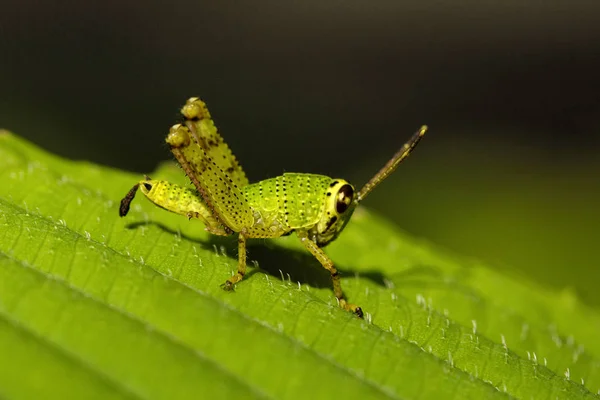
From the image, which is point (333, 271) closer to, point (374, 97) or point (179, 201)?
point (179, 201)

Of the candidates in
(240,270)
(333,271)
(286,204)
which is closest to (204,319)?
(240,270)

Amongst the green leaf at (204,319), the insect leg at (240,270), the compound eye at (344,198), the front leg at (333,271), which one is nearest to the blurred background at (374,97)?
the green leaf at (204,319)

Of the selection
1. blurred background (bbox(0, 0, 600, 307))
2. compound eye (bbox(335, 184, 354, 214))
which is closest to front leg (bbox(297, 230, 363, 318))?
compound eye (bbox(335, 184, 354, 214))

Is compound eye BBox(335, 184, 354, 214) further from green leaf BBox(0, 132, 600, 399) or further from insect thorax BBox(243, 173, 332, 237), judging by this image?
green leaf BBox(0, 132, 600, 399)

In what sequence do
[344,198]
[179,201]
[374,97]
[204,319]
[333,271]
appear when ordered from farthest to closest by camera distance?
[374,97] → [344,198] → [179,201] → [333,271] → [204,319]

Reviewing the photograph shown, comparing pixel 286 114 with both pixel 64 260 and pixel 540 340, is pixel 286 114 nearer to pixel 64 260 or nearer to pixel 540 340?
pixel 540 340
